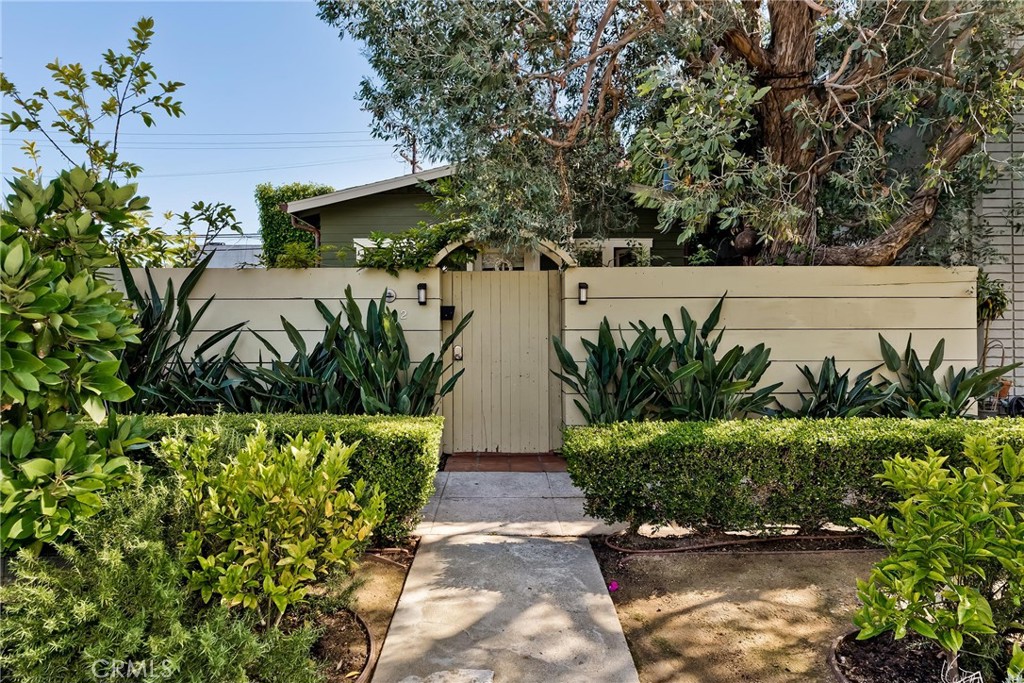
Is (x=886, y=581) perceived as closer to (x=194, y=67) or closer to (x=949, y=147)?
(x=949, y=147)

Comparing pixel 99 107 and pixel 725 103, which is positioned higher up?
pixel 99 107

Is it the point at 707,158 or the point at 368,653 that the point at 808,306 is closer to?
the point at 707,158

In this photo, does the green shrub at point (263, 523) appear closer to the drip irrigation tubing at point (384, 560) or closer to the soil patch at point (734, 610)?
the drip irrigation tubing at point (384, 560)

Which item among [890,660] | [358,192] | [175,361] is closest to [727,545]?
[890,660]

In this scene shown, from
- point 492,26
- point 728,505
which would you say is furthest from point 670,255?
point 728,505

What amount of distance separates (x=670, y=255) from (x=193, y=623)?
8.27 meters

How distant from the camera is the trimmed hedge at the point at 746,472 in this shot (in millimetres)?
3146

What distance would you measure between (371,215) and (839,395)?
766 centimetres

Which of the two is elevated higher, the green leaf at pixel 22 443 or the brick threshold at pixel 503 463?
the green leaf at pixel 22 443

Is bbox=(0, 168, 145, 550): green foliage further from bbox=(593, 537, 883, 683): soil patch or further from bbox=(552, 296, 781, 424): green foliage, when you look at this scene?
bbox=(552, 296, 781, 424): green foliage

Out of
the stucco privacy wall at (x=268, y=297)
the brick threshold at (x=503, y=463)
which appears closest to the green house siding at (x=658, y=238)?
the brick threshold at (x=503, y=463)

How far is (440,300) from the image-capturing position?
537 centimetres

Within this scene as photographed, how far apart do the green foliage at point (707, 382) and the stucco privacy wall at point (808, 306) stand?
0.43 meters

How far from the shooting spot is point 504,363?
18.8 ft
